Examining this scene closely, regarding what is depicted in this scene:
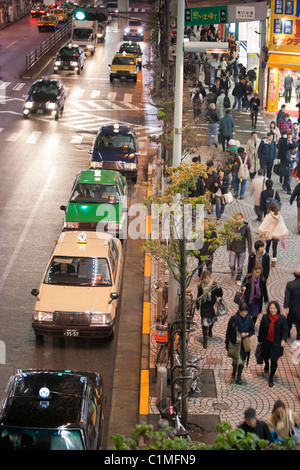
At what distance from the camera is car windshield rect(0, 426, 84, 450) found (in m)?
10.4

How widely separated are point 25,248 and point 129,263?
2.53m

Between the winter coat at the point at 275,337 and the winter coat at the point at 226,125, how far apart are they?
14707 millimetres

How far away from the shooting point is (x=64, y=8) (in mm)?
77562

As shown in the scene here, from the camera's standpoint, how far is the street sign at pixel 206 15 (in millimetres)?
18594

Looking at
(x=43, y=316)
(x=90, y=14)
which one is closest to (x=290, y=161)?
(x=90, y=14)

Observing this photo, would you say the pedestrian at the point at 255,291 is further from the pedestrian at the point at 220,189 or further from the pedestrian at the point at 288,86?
the pedestrian at the point at 288,86

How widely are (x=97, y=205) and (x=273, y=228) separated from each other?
4490mm

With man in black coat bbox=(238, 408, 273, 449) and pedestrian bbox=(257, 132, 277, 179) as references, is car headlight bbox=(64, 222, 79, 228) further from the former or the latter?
man in black coat bbox=(238, 408, 273, 449)

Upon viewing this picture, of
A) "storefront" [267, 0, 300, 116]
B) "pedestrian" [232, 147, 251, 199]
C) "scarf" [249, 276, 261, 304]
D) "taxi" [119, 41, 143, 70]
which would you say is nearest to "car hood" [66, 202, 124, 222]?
"pedestrian" [232, 147, 251, 199]

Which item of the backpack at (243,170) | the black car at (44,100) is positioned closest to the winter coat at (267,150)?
the backpack at (243,170)

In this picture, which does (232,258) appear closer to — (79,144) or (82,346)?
(82,346)

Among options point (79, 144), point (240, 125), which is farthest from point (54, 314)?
point (240, 125)

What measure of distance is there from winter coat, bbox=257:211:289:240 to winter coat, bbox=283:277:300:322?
12.7ft

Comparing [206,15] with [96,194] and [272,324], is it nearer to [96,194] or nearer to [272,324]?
[96,194]
